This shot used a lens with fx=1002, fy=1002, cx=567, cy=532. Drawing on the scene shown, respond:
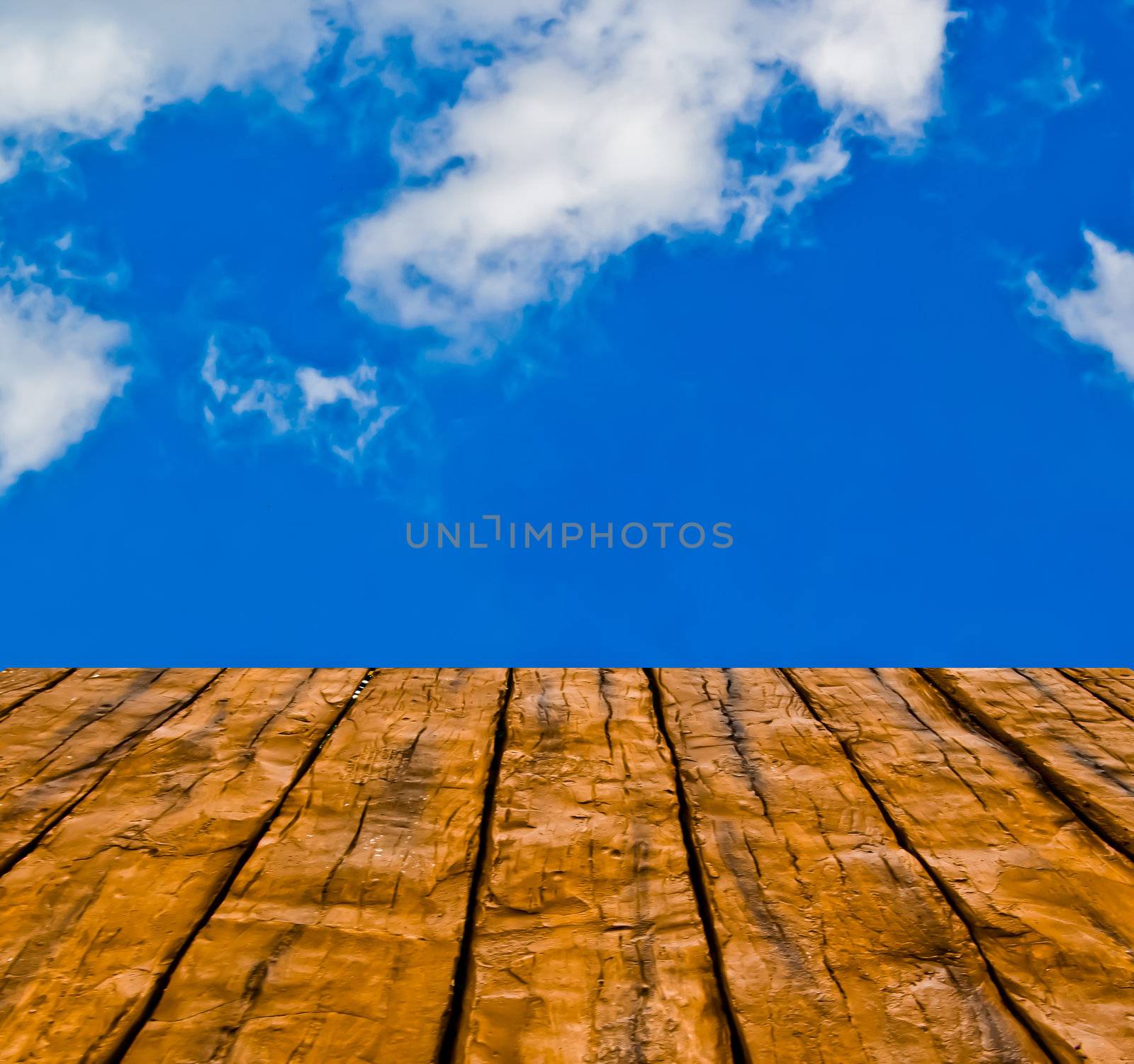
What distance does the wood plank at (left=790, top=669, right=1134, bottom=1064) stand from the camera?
946 mm

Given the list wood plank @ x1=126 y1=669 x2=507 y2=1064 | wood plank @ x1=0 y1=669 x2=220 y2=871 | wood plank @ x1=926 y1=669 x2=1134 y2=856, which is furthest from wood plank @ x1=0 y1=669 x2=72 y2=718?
wood plank @ x1=926 y1=669 x2=1134 y2=856

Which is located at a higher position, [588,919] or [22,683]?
[22,683]

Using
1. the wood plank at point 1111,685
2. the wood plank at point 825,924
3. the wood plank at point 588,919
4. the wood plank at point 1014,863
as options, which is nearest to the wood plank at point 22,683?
the wood plank at point 588,919

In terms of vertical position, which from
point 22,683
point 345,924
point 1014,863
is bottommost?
point 345,924

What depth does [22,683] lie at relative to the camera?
186 centimetres

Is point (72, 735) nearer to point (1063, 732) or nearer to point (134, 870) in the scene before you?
point (134, 870)

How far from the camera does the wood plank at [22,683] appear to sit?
1.76 metres

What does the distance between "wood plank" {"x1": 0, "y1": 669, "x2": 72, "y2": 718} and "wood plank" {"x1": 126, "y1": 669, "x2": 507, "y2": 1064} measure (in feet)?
2.21

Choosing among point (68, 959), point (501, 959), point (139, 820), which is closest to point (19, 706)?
point (139, 820)

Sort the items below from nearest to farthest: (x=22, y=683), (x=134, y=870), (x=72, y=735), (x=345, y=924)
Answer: (x=345, y=924) → (x=134, y=870) → (x=72, y=735) → (x=22, y=683)

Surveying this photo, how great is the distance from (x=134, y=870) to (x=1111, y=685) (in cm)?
167

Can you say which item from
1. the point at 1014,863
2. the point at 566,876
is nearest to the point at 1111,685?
the point at 1014,863

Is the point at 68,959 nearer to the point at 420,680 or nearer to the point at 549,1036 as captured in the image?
A: the point at 549,1036

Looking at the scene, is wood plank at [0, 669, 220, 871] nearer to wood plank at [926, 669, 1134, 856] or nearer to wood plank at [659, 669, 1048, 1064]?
wood plank at [659, 669, 1048, 1064]
